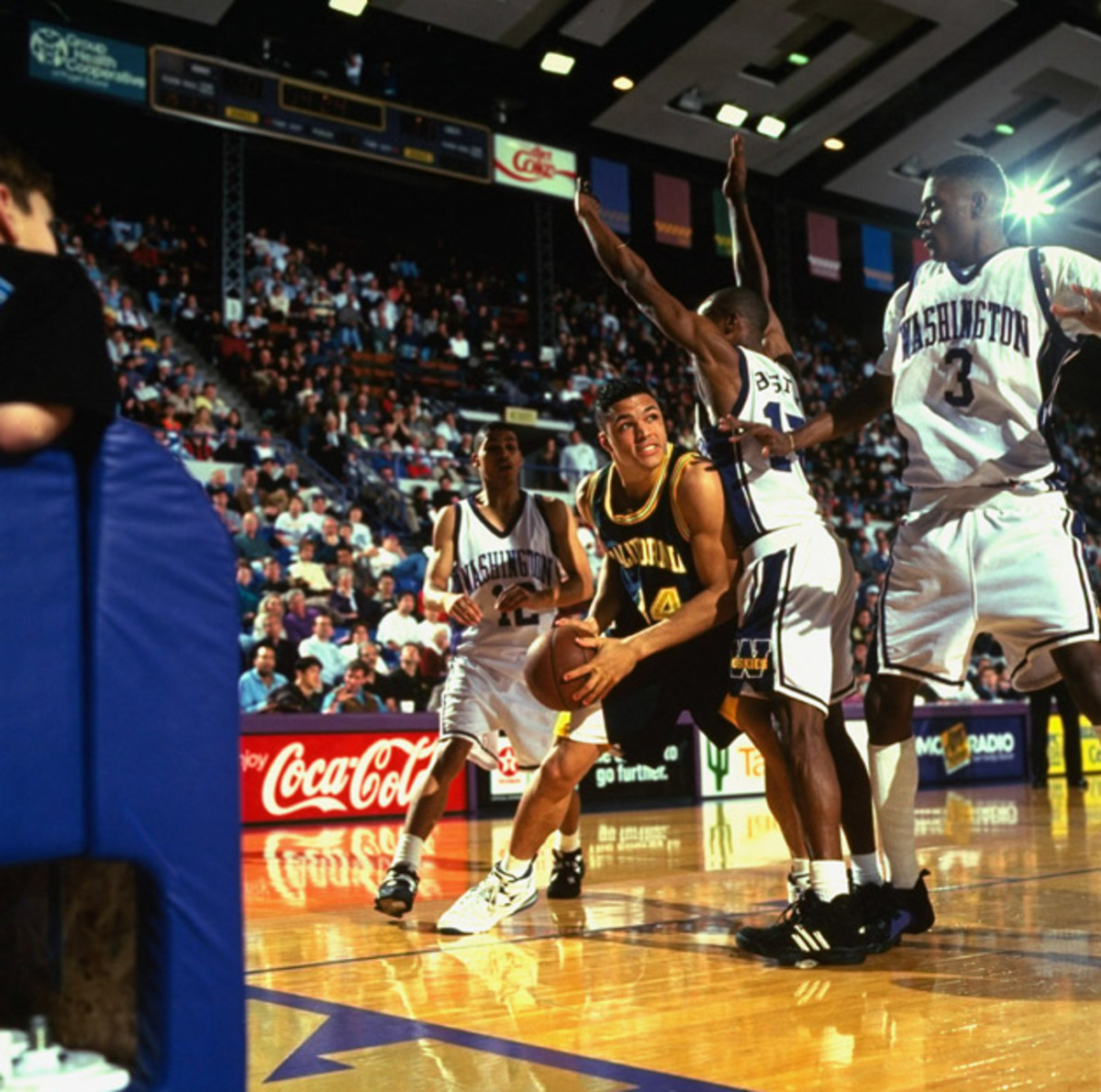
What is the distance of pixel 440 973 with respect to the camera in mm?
3848

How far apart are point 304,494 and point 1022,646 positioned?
10.8 metres

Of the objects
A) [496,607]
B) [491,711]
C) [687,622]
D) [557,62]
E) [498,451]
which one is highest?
[557,62]

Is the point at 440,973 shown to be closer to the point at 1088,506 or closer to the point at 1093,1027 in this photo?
the point at 1093,1027

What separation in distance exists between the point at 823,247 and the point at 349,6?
403 inches

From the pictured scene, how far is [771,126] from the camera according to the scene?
Result: 2150 centimetres

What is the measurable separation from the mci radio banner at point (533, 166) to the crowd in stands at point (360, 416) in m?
2.28

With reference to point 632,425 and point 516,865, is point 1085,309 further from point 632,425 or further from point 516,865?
point 516,865

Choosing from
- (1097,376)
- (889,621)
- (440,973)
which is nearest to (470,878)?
(440,973)

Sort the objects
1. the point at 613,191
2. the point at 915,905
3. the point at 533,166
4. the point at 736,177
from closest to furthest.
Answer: the point at 915,905 < the point at 736,177 < the point at 533,166 < the point at 613,191

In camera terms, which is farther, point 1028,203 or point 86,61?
point 1028,203

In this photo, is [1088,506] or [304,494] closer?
[304,494]

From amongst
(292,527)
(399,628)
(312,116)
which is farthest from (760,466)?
(312,116)

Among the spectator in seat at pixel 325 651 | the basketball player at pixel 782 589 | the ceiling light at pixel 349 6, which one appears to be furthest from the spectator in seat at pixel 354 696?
the ceiling light at pixel 349 6

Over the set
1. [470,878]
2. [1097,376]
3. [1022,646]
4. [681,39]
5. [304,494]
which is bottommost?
[470,878]
